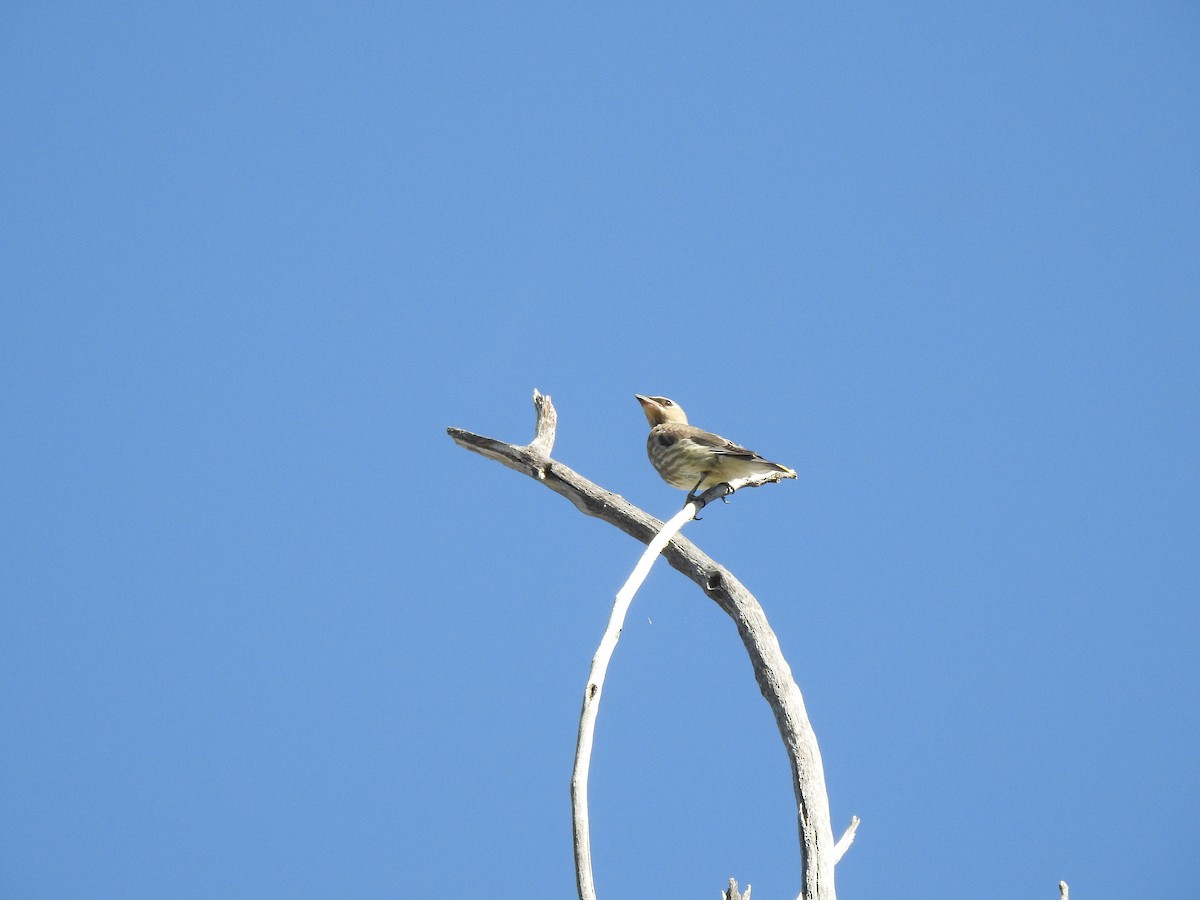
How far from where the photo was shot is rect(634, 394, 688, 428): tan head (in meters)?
8.72

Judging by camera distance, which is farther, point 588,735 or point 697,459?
point 697,459

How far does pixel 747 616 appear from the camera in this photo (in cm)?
562

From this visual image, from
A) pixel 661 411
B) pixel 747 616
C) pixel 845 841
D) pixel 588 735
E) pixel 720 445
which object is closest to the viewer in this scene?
pixel 588 735

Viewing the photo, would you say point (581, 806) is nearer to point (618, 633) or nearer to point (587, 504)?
point (618, 633)

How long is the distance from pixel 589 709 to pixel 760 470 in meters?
2.59

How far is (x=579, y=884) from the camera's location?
4555 millimetres

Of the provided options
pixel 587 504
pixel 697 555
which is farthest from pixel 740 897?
pixel 587 504

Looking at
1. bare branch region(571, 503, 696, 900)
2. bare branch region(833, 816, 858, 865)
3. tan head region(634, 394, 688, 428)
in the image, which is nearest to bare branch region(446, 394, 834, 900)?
bare branch region(833, 816, 858, 865)

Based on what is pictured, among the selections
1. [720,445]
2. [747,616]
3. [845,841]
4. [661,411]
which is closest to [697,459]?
[720,445]

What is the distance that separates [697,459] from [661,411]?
1483 millimetres

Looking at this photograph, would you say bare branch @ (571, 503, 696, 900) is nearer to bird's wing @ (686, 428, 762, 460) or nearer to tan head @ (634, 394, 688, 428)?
bird's wing @ (686, 428, 762, 460)

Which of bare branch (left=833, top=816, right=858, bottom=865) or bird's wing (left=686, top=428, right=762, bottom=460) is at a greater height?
bird's wing (left=686, top=428, right=762, bottom=460)

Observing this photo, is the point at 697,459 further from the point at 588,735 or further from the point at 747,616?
the point at 588,735

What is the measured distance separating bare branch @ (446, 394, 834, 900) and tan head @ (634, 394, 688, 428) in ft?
5.52
